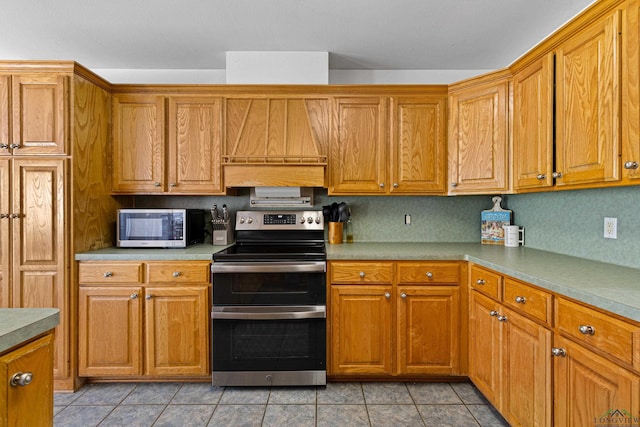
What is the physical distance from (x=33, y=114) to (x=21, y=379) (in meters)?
2.09

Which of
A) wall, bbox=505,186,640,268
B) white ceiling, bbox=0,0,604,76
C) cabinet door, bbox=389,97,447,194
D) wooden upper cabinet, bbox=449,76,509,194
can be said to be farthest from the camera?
cabinet door, bbox=389,97,447,194

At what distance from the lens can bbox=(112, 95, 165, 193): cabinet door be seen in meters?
2.64

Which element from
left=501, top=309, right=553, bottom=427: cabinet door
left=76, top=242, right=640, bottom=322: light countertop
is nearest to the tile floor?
left=501, top=309, right=553, bottom=427: cabinet door

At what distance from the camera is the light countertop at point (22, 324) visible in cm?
84

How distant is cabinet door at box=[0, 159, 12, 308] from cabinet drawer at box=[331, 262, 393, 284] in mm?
2115

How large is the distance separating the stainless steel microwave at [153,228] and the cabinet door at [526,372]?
2.17 m

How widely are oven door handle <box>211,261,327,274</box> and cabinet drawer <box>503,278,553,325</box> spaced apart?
3.57ft

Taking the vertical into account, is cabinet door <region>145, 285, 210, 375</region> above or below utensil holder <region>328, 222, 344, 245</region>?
below

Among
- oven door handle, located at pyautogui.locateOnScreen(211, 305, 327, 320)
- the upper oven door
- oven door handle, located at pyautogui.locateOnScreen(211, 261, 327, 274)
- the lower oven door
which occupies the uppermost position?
oven door handle, located at pyautogui.locateOnScreen(211, 261, 327, 274)

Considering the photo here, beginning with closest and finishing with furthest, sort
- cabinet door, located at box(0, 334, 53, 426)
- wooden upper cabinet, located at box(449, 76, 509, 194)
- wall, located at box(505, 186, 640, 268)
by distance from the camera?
cabinet door, located at box(0, 334, 53, 426) → wall, located at box(505, 186, 640, 268) → wooden upper cabinet, located at box(449, 76, 509, 194)

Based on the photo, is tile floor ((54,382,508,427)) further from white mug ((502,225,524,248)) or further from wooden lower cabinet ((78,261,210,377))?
white mug ((502,225,524,248))

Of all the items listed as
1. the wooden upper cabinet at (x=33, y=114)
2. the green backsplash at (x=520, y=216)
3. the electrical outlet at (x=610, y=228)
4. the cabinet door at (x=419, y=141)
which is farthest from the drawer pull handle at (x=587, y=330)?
the wooden upper cabinet at (x=33, y=114)

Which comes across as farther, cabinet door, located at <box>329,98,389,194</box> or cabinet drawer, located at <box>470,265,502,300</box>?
cabinet door, located at <box>329,98,389,194</box>

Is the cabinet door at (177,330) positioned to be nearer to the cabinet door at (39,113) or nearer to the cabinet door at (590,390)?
the cabinet door at (39,113)
